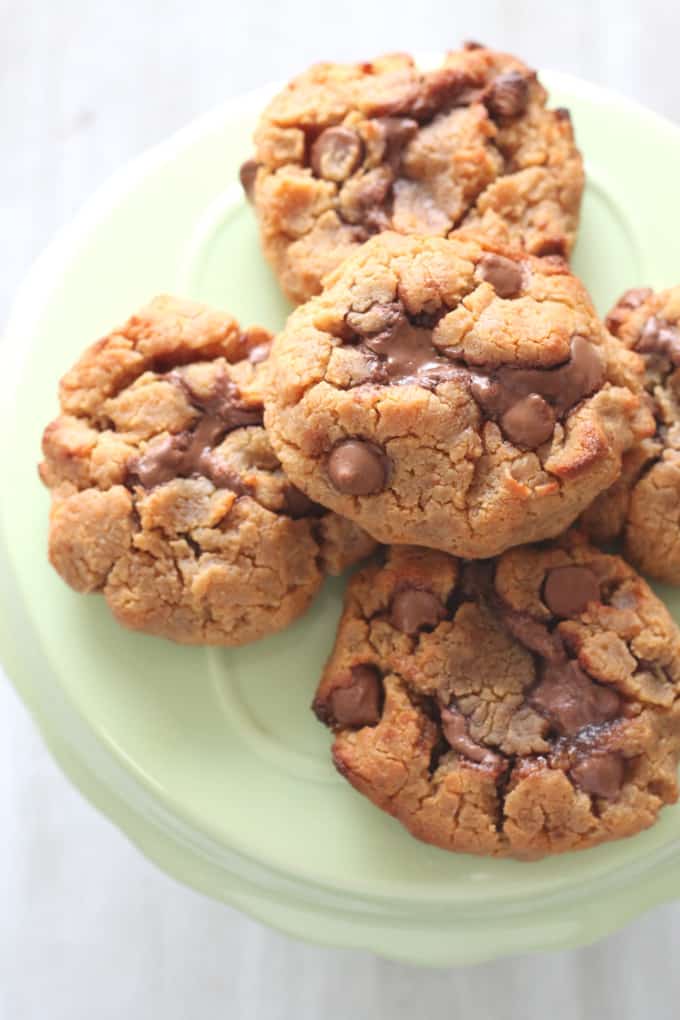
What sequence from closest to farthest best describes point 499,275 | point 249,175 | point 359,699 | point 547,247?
point 499,275 < point 359,699 < point 547,247 < point 249,175

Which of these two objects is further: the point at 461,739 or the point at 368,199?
the point at 368,199

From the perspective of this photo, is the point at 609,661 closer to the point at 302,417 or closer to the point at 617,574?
the point at 617,574

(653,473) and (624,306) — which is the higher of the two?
(624,306)

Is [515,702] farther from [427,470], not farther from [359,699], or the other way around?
[427,470]

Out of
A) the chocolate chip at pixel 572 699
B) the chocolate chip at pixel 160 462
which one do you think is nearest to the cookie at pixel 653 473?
the chocolate chip at pixel 572 699

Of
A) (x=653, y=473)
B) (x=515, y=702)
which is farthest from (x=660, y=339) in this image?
(x=515, y=702)

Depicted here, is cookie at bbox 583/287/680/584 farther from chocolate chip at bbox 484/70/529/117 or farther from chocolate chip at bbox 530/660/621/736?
chocolate chip at bbox 484/70/529/117

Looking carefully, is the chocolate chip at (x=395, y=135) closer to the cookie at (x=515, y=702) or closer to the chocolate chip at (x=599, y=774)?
the cookie at (x=515, y=702)
